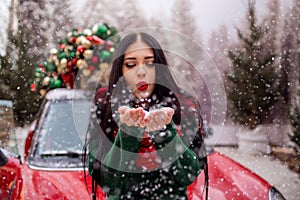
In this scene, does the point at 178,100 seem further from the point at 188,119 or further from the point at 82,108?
the point at 82,108

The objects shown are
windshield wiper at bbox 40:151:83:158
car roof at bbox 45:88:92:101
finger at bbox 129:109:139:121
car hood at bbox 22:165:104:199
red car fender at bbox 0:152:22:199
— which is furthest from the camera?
car roof at bbox 45:88:92:101

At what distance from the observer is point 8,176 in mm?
2807

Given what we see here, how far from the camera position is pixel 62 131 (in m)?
3.39

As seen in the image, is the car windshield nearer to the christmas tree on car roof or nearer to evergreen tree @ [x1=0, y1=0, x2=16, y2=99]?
the christmas tree on car roof

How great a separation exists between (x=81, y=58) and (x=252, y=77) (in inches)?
311

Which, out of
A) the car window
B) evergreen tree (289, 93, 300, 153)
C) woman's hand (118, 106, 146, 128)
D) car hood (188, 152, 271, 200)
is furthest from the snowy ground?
woman's hand (118, 106, 146, 128)

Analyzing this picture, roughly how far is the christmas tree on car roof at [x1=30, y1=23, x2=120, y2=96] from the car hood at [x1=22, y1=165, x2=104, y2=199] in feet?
3.16

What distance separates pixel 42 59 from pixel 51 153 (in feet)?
34.0

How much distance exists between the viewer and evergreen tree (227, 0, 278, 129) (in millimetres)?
11070

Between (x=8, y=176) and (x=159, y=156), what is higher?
(x=159, y=156)

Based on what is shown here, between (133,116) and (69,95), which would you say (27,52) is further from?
(133,116)

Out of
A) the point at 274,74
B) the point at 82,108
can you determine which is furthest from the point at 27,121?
the point at 82,108

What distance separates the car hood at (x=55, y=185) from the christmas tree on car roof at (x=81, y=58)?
0.96 metres

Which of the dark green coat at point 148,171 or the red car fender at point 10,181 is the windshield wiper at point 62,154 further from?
the dark green coat at point 148,171
